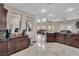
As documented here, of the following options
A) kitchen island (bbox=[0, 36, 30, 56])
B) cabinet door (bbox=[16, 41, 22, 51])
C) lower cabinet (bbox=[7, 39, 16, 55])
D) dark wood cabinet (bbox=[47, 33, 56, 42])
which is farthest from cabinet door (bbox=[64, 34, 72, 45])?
lower cabinet (bbox=[7, 39, 16, 55])

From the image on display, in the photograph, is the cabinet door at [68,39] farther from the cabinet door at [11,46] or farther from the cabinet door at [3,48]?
the cabinet door at [3,48]

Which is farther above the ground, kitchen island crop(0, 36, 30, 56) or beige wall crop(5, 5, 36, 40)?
beige wall crop(5, 5, 36, 40)

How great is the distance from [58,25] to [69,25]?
1.81 m

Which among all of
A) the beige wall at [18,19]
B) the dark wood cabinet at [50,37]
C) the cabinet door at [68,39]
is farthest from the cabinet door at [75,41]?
the beige wall at [18,19]

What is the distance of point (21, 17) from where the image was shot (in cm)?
783

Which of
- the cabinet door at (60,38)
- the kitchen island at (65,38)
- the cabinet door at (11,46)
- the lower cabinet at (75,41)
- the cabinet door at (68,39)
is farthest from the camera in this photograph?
the cabinet door at (60,38)

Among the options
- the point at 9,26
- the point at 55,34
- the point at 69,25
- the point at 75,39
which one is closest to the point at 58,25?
the point at 69,25

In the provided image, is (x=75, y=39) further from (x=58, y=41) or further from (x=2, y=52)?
(x=2, y=52)

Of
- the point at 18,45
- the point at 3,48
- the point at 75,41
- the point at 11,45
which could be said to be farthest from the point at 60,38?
the point at 3,48

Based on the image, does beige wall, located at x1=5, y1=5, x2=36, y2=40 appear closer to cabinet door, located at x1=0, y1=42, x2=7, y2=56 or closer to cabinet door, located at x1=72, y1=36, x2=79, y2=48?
cabinet door, located at x1=0, y1=42, x2=7, y2=56

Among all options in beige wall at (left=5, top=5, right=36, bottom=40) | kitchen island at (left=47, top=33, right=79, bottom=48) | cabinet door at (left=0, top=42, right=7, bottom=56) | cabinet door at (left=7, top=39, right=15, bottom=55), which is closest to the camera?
cabinet door at (left=0, top=42, right=7, bottom=56)

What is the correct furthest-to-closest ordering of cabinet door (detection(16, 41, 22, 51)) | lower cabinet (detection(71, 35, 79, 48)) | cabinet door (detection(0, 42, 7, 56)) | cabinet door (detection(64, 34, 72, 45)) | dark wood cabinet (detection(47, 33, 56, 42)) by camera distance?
dark wood cabinet (detection(47, 33, 56, 42)) → cabinet door (detection(64, 34, 72, 45)) → lower cabinet (detection(71, 35, 79, 48)) → cabinet door (detection(16, 41, 22, 51)) → cabinet door (detection(0, 42, 7, 56))

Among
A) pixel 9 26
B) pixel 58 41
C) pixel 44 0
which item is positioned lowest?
pixel 58 41

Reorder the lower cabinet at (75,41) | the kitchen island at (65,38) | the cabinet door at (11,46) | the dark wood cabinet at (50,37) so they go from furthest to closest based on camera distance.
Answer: the dark wood cabinet at (50,37)
the kitchen island at (65,38)
the lower cabinet at (75,41)
the cabinet door at (11,46)
